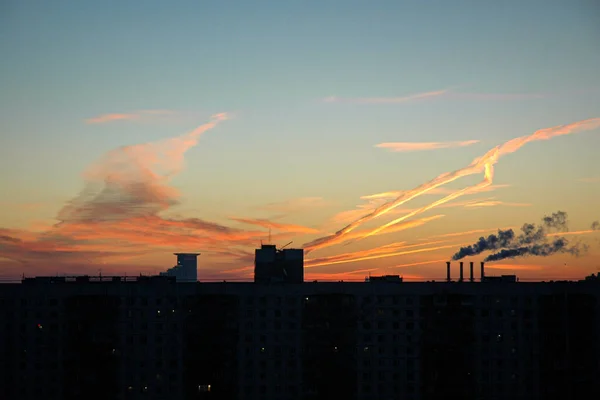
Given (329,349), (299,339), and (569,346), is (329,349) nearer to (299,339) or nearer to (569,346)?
(299,339)

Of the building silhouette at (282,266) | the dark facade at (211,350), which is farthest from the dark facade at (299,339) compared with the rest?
the building silhouette at (282,266)

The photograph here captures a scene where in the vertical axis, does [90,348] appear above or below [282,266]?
below

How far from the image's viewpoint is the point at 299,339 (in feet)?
434

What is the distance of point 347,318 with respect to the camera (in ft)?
431

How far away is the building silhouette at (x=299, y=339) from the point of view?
12912 centimetres

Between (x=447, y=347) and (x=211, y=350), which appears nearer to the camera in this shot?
(x=211, y=350)

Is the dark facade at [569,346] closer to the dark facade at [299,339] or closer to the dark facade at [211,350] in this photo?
the dark facade at [299,339]

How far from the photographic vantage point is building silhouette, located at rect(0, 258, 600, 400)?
129125 mm

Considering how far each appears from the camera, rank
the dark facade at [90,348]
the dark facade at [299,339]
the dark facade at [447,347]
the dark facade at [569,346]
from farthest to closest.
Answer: the dark facade at [569,346] → the dark facade at [447,347] → the dark facade at [299,339] → the dark facade at [90,348]

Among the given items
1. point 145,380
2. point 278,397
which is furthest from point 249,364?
point 145,380

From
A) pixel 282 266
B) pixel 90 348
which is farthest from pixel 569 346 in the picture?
pixel 90 348

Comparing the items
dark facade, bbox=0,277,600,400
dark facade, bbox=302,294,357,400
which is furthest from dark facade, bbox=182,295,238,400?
dark facade, bbox=302,294,357,400

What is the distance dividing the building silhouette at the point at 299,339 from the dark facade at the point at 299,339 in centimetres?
16

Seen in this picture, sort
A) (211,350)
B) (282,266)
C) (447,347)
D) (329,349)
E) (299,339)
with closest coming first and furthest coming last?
(211,350) < (329,349) < (447,347) < (299,339) < (282,266)
